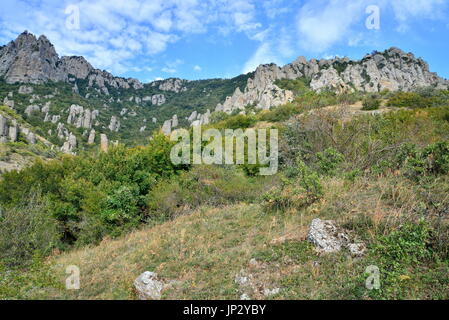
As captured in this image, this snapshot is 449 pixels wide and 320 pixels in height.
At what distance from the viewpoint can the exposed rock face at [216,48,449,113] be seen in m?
59.8

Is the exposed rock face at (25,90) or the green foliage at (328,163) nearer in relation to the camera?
the green foliage at (328,163)

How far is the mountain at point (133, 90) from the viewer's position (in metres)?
64.3

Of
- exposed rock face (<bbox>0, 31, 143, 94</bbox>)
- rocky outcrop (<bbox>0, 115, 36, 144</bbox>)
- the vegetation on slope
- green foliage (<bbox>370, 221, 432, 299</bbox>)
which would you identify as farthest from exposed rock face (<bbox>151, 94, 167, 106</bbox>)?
green foliage (<bbox>370, 221, 432, 299</bbox>)

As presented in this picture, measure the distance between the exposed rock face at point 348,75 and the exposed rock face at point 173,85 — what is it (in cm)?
5343

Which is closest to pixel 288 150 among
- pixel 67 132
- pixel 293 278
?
pixel 293 278

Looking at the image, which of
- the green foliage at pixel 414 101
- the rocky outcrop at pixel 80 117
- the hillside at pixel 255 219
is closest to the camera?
the hillside at pixel 255 219

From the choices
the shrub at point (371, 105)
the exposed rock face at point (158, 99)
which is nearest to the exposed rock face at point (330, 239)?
the shrub at point (371, 105)

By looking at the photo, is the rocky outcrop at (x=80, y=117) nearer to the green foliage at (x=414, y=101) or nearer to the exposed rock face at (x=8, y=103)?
the exposed rock face at (x=8, y=103)

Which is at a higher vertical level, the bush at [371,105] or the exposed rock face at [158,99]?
the exposed rock face at [158,99]

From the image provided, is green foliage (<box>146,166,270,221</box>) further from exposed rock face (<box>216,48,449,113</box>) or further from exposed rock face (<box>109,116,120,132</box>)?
exposed rock face (<box>109,116,120,132</box>)

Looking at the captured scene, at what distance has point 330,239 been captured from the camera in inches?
183

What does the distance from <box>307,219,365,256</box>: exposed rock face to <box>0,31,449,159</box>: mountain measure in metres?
41.5

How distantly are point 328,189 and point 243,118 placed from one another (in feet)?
94.9
